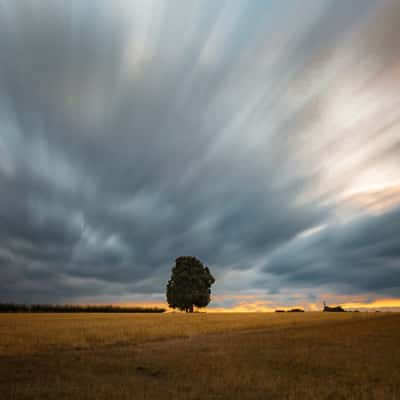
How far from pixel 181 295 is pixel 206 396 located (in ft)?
317

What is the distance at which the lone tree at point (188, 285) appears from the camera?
108 meters

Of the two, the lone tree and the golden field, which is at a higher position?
the lone tree

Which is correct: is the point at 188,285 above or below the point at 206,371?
above

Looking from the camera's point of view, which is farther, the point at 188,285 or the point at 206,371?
the point at 188,285

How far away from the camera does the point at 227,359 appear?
2206 centimetres

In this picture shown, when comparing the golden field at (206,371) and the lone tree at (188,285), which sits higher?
the lone tree at (188,285)

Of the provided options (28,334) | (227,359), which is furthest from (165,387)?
(28,334)

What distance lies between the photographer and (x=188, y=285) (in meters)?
109

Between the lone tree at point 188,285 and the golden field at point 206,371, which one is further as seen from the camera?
the lone tree at point 188,285

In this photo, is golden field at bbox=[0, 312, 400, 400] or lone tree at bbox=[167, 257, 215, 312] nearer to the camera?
golden field at bbox=[0, 312, 400, 400]

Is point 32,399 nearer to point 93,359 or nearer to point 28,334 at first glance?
point 93,359

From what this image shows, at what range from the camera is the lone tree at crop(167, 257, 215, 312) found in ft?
354

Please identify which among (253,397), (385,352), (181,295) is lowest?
(253,397)

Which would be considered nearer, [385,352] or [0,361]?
[0,361]
